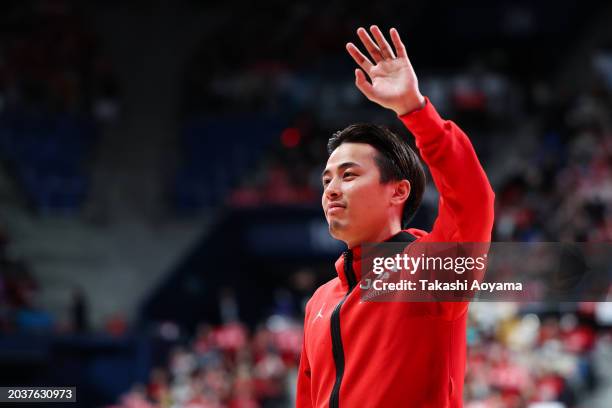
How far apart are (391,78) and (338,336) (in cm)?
75

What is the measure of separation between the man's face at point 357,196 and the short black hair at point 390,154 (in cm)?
2

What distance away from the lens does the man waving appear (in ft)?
8.19

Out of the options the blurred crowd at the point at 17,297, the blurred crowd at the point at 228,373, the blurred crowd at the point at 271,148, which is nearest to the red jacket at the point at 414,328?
the blurred crowd at the point at 271,148

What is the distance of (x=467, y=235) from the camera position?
2.52 metres

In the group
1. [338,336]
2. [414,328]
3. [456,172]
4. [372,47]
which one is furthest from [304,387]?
[372,47]

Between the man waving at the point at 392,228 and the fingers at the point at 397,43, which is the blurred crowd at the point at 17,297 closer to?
the man waving at the point at 392,228

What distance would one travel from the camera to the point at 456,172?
2475 millimetres

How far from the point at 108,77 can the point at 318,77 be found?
147 inches

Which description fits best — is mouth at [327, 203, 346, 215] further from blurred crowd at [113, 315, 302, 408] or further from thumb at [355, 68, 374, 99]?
blurred crowd at [113, 315, 302, 408]

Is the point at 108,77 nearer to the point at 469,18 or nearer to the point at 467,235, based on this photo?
the point at 469,18

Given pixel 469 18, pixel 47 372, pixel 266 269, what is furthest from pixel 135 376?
pixel 469 18

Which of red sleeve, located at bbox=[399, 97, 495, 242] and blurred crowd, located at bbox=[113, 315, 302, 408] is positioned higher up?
blurred crowd, located at bbox=[113, 315, 302, 408]

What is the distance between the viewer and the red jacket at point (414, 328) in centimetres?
248

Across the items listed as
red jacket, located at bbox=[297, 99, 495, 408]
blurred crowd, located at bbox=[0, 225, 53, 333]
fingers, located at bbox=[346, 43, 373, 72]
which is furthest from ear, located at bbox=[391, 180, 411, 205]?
blurred crowd, located at bbox=[0, 225, 53, 333]
